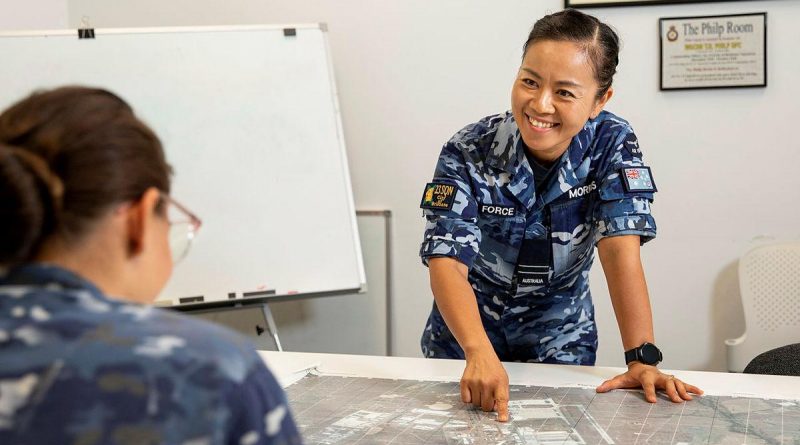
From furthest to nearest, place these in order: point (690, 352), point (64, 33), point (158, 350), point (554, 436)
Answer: point (690, 352)
point (64, 33)
point (554, 436)
point (158, 350)

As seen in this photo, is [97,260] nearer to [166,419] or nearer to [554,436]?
[166,419]

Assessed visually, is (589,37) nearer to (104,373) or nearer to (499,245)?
(499,245)

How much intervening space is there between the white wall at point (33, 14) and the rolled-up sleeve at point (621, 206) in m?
2.39

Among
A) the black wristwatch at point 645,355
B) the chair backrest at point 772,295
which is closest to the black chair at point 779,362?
the chair backrest at point 772,295

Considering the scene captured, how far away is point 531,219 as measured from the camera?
1.80m

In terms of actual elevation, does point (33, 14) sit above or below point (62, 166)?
above

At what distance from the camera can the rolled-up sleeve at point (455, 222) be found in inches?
66.9

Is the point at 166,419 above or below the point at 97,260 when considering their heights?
below

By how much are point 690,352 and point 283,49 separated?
5.95 ft

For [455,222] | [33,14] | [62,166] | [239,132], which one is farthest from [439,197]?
[33,14]

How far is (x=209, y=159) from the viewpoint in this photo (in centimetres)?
296

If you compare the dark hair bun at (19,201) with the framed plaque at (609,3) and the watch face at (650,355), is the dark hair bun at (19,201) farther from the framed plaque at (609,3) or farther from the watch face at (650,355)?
the framed plaque at (609,3)

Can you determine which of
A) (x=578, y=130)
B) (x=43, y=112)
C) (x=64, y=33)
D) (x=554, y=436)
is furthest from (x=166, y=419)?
(x=64, y=33)

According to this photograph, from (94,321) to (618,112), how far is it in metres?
2.69
